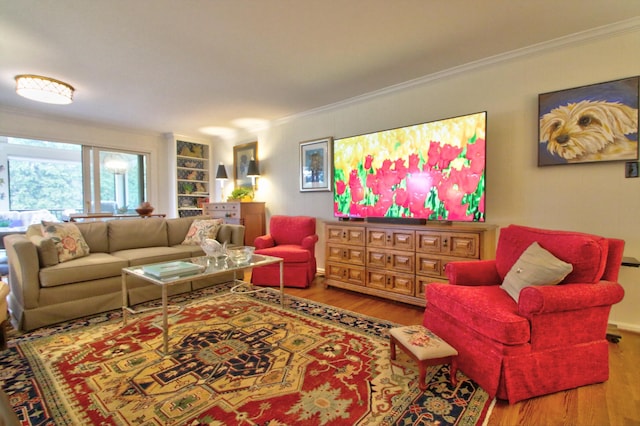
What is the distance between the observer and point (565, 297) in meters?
1.53

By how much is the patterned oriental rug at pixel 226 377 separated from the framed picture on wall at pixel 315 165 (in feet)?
7.36

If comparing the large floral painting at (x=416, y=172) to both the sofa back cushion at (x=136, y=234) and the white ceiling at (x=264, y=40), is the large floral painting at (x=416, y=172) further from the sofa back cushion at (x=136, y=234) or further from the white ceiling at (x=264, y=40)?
the sofa back cushion at (x=136, y=234)

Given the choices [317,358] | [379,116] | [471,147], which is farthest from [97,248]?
[471,147]

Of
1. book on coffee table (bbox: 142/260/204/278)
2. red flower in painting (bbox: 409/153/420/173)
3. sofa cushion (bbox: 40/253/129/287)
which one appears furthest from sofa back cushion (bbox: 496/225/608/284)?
sofa cushion (bbox: 40/253/129/287)

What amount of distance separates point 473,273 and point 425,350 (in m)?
0.82

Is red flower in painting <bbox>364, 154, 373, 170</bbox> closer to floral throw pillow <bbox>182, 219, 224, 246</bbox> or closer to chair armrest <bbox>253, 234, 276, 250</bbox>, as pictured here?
chair armrest <bbox>253, 234, 276, 250</bbox>

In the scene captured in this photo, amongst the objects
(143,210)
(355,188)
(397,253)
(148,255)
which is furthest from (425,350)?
(143,210)

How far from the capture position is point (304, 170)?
178 inches

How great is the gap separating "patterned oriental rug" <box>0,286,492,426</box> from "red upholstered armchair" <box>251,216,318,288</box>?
105 cm

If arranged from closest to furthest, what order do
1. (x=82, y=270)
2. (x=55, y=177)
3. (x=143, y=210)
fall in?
1. (x=82, y=270)
2. (x=143, y=210)
3. (x=55, y=177)

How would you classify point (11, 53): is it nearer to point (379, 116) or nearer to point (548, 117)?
point (379, 116)

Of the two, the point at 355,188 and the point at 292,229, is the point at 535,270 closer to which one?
the point at 355,188

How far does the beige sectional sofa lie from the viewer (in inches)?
94.1

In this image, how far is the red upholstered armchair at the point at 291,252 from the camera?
3.58 meters
